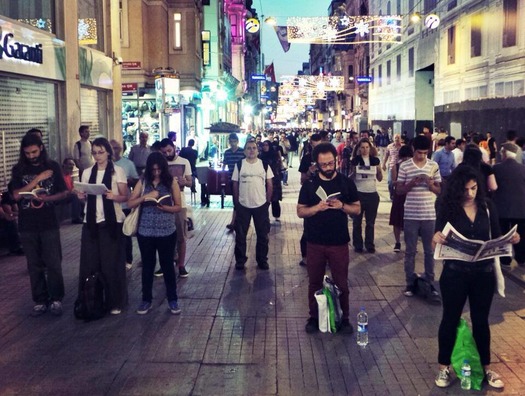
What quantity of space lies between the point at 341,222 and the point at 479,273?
1585 millimetres

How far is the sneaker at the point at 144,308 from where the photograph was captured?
718 centimetres

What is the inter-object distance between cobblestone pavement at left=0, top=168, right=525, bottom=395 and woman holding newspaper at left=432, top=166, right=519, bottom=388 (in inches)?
12.8

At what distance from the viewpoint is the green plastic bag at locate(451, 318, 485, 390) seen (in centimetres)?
506

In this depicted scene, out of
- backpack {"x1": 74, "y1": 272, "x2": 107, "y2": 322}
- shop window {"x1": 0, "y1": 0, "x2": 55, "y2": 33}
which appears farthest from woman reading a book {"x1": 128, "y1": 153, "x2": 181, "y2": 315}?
shop window {"x1": 0, "y1": 0, "x2": 55, "y2": 33}

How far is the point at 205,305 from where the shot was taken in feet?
25.0

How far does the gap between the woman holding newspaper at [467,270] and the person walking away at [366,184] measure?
17.4 ft

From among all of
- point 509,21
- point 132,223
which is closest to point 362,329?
point 132,223

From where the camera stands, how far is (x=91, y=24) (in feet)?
57.0

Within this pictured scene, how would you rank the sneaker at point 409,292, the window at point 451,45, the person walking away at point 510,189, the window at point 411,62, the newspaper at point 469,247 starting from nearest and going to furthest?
the newspaper at point 469,247, the sneaker at point 409,292, the person walking away at point 510,189, the window at point 451,45, the window at point 411,62

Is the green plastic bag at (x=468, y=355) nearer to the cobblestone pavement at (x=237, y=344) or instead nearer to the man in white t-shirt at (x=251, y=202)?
the cobblestone pavement at (x=237, y=344)

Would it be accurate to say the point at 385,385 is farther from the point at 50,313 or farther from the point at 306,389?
the point at 50,313

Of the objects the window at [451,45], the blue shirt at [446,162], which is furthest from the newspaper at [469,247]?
the window at [451,45]

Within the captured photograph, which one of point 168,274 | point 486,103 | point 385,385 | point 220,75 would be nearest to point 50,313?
point 168,274

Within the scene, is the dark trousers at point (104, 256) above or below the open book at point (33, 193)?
below
